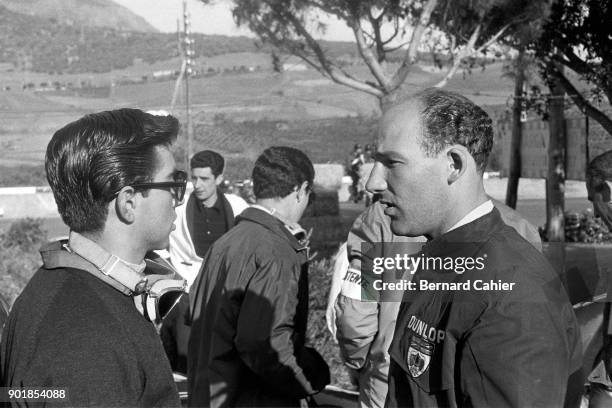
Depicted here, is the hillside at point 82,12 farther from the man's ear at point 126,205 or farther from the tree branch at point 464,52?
the man's ear at point 126,205

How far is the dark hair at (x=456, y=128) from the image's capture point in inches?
76.0

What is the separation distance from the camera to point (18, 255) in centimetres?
939

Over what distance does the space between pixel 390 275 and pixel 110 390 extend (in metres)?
1.58

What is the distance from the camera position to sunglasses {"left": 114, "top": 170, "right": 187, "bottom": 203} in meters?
2.04

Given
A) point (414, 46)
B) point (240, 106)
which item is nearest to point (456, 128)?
point (414, 46)

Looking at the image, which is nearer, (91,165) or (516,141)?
(91,165)

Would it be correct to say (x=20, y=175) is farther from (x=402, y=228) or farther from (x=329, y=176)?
(x=402, y=228)

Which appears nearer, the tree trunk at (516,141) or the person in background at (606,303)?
the person in background at (606,303)

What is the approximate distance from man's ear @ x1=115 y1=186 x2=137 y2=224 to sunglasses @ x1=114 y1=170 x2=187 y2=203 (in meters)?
0.02

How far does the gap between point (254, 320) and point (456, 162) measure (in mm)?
1649

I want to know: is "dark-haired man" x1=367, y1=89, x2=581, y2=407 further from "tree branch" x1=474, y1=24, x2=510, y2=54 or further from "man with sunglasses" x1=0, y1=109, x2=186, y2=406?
"tree branch" x1=474, y1=24, x2=510, y2=54

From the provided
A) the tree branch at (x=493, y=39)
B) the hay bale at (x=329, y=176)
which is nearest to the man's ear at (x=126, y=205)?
the tree branch at (x=493, y=39)

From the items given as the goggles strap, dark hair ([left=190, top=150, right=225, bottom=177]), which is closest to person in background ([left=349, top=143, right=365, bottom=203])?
dark hair ([left=190, top=150, right=225, bottom=177])

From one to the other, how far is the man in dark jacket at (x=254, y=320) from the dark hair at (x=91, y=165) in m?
1.45
